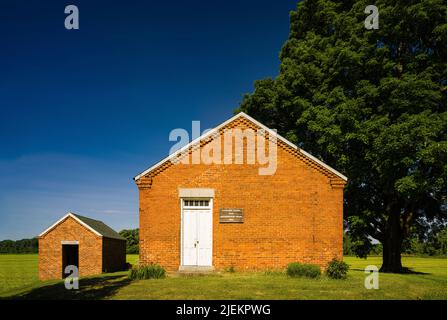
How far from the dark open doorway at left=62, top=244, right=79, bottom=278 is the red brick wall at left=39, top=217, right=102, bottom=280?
47cm

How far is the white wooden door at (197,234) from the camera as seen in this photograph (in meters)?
14.7

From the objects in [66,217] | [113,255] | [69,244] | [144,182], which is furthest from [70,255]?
[144,182]

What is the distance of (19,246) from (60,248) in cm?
9287

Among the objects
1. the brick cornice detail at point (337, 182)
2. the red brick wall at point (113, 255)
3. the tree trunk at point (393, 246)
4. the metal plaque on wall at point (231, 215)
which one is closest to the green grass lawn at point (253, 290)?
the metal plaque on wall at point (231, 215)

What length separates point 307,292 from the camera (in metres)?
10.1

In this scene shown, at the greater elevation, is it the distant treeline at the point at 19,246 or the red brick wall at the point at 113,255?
the red brick wall at the point at 113,255

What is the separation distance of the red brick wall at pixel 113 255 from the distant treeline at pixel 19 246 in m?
84.1

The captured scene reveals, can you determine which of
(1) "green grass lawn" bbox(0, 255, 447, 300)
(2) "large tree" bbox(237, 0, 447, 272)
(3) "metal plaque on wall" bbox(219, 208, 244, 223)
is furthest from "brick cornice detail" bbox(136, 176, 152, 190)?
(2) "large tree" bbox(237, 0, 447, 272)

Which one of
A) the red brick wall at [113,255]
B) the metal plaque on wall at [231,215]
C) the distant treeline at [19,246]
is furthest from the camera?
the distant treeline at [19,246]

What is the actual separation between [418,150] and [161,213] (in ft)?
38.7

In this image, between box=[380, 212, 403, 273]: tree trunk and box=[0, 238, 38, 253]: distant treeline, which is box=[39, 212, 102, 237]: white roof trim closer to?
box=[380, 212, 403, 273]: tree trunk

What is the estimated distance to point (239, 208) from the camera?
14820 mm

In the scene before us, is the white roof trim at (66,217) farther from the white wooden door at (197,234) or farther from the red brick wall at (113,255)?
the white wooden door at (197,234)

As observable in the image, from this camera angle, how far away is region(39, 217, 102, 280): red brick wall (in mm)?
30766
